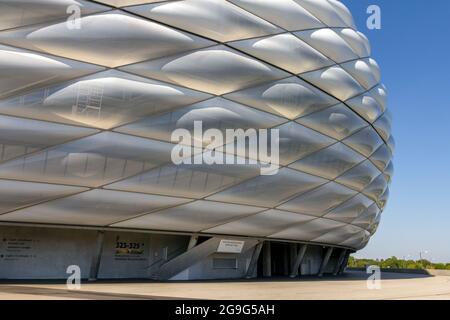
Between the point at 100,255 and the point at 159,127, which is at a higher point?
the point at 159,127

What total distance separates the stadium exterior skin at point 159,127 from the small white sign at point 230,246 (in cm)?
6

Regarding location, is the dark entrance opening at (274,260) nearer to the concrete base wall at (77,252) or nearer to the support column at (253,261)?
the support column at (253,261)

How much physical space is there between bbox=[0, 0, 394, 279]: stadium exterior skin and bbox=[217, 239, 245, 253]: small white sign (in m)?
0.06

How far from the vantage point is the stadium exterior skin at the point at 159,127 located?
43.4 feet

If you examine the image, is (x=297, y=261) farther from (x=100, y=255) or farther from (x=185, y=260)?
(x=100, y=255)

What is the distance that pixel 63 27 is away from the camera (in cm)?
1347

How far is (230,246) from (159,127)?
608 centimetres

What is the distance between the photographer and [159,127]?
47.4ft

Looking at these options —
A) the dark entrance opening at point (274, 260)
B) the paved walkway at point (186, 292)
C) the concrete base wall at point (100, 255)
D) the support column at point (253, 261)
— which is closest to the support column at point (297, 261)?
the dark entrance opening at point (274, 260)

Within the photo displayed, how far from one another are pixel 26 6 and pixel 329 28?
1282cm

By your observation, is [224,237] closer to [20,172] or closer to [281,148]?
[281,148]
